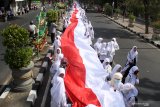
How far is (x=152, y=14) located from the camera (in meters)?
32.4

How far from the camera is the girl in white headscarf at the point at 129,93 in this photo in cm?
945

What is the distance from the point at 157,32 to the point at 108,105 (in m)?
20.2

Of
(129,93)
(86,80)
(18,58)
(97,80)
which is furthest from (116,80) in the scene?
(18,58)

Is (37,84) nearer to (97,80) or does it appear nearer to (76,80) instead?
(76,80)

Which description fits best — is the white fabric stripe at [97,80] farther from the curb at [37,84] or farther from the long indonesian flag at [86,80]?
the curb at [37,84]

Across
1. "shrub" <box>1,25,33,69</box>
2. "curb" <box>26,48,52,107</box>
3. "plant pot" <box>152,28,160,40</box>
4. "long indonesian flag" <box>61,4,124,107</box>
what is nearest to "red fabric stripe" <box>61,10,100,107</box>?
"long indonesian flag" <box>61,4,124,107</box>

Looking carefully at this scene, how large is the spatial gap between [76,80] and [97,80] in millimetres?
725

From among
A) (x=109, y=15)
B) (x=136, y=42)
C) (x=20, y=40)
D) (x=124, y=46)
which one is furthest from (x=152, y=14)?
(x=109, y=15)

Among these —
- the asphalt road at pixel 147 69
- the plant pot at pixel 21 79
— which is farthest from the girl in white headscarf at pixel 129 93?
the plant pot at pixel 21 79

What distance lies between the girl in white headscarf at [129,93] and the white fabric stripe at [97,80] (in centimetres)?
22

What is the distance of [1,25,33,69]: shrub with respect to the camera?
469 inches

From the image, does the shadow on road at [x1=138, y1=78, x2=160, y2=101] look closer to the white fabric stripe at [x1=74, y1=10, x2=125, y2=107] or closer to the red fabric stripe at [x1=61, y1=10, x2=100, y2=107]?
the white fabric stripe at [x1=74, y1=10, x2=125, y2=107]

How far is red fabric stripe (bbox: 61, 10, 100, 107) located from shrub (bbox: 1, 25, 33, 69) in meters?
1.58

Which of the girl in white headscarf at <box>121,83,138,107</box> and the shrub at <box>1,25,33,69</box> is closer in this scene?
the girl in white headscarf at <box>121,83,138,107</box>
